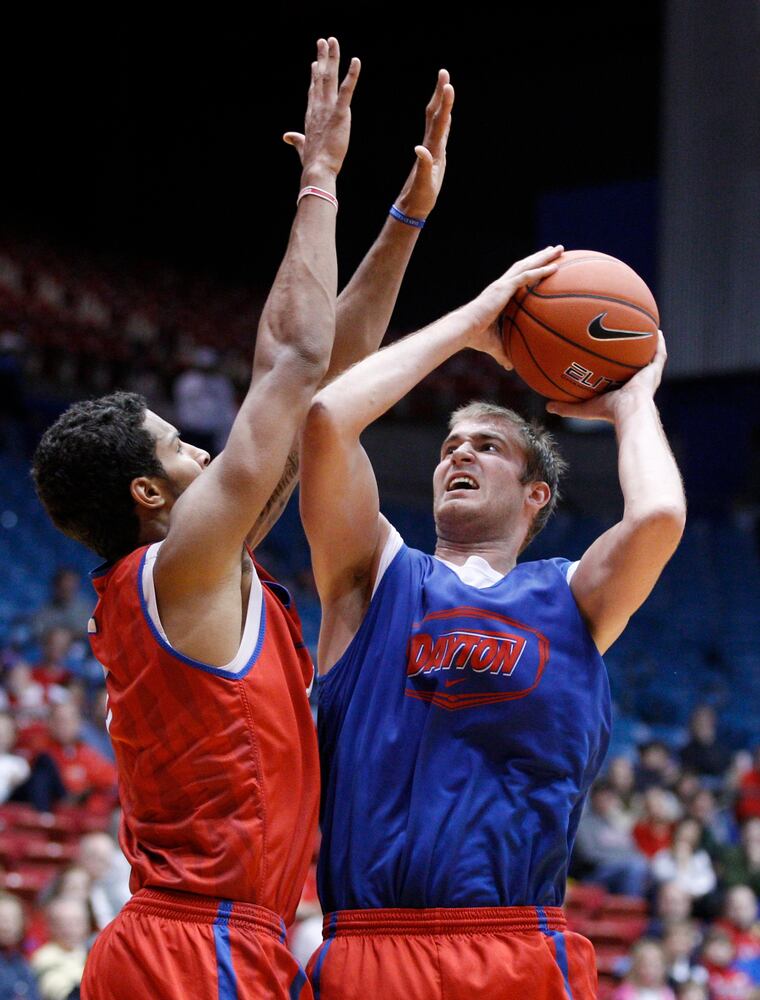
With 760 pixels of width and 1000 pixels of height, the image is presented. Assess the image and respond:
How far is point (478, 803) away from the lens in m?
2.57

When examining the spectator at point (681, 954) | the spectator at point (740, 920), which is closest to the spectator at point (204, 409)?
the spectator at point (740, 920)

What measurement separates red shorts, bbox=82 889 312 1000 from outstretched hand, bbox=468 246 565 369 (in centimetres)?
127

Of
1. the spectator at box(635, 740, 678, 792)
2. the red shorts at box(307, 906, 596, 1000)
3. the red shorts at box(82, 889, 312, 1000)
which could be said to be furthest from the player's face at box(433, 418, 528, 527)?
the spectator at box(635, 740, 678, 792)

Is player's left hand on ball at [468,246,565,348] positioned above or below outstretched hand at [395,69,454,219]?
below

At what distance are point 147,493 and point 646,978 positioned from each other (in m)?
5.23

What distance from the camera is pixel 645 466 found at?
269cm

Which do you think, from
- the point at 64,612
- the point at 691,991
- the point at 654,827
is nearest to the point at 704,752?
the point at 654,827

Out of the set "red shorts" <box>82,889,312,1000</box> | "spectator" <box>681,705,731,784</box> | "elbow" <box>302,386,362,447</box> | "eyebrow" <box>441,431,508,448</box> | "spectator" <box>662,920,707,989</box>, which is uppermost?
"elbow" <box>302,386,362,447</box>

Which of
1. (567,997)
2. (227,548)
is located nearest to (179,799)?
(227,548)

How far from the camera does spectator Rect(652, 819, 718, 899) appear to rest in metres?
8.51

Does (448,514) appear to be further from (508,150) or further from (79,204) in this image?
(79,204)

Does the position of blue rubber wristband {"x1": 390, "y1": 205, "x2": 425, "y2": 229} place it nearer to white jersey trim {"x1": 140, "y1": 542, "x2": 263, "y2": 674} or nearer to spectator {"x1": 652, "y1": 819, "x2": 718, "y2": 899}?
white jersey trim {"x1": 140, "y1": 542, "x2": 263, "y2": 674}

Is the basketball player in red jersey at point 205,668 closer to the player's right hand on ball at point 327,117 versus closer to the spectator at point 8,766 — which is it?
the player's right hand on ball at point 327,117

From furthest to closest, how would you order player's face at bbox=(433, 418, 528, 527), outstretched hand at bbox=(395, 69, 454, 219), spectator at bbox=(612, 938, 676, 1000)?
spectator at bbox=(612, 938, 676, 1000)
outstretched hand at bbox=(395, 69, 454, 219)
player's face at bbox=(433, 418, 528, 527)
